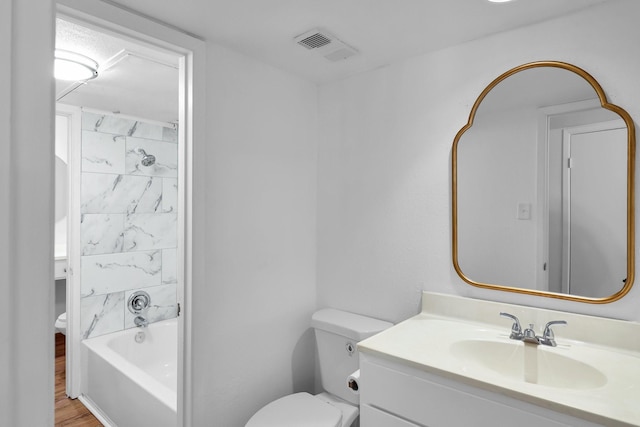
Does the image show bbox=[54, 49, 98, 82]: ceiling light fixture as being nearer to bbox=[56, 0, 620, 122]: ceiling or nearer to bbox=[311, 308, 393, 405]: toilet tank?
bbox=[56, 0, 620, 122]: ceiling

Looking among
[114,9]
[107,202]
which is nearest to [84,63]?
[114,9]

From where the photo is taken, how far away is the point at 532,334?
55.7 inches

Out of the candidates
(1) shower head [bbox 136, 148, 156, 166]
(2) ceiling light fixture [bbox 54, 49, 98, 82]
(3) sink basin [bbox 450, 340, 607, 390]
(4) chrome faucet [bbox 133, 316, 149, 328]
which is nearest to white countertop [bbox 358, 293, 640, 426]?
(3) sink basin [bbox 450, 340, 607, 390]

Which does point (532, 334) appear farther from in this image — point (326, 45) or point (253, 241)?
point (326, 45)

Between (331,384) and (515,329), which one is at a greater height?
(515,329)

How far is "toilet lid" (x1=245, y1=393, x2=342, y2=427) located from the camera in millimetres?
1652

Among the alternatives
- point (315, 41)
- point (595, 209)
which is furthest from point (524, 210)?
point (315, 41)

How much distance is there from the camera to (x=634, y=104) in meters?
1.34

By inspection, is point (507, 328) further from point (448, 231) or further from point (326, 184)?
point (326, 184)

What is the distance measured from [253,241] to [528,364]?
134 centimetres

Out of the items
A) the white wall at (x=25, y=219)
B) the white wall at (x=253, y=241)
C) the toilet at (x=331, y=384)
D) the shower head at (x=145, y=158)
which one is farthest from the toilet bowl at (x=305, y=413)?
the shower head at (x=145, y=158)

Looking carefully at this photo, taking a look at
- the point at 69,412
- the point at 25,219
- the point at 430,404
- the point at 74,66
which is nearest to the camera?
the point at 25,219

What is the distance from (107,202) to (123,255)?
1.46ft

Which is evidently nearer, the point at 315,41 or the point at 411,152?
the point at 315,41
